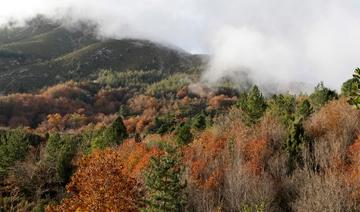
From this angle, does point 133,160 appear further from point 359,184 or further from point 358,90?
point 358,90

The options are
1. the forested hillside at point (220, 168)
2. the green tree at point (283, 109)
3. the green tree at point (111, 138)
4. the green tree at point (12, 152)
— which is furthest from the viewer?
the green tree at point (111, 138)

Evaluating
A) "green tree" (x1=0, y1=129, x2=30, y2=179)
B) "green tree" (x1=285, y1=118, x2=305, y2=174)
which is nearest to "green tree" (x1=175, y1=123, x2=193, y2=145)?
"green tree" (x1=285, y1=118, x2=305, y2=174)

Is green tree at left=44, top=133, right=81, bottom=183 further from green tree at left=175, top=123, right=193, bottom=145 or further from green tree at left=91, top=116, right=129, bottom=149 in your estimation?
green tree at left=175, top=123, right=193, bottom=145

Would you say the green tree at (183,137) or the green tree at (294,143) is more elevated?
the green tree at (294,143)

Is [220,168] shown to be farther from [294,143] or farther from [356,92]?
[356,92]

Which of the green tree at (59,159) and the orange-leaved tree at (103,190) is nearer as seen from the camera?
the orange-leaved tree at (103,190)

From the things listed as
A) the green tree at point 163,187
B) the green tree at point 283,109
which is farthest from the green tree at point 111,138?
the green tree at point 163,187

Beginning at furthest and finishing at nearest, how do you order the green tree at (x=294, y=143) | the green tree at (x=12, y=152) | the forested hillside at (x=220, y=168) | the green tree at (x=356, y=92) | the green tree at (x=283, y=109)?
the green tree at (x=12, y=152)
the green tree at (x=283, y=109)
the green tree at (x=294, y=143)
the forested hillside at (x=220, y=168)
the green tree at (x=356, y=92)

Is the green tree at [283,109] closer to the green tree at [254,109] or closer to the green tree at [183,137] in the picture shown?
the green tree at [254,109]

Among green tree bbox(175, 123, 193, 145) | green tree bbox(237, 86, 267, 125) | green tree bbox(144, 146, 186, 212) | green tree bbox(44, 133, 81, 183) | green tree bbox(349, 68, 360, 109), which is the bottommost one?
green tree bbox(44, 133, 81, 183)

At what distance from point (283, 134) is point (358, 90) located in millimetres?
54391

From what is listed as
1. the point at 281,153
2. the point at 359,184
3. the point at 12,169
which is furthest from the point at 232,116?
the point at 359,184

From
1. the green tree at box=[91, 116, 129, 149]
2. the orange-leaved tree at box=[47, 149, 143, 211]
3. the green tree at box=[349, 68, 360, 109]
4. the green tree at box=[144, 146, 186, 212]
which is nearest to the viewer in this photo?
the green tree at box=[349, 68, 360, 109]

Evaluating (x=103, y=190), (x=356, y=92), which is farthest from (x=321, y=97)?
(x=356, y=92)
